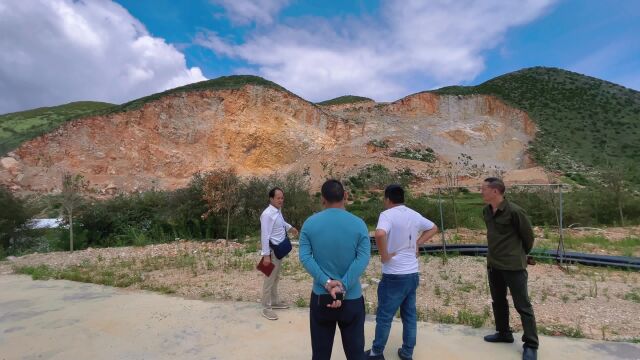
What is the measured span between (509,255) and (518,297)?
36 centimetres

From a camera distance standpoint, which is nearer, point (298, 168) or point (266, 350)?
point (266, 350)

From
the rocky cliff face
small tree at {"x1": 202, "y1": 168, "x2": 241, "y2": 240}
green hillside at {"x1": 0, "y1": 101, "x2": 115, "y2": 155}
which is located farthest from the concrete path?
green hillside at {"x1": 0, "y1": 101, "x2": 115, "y2": 155}

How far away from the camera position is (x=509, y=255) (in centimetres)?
365

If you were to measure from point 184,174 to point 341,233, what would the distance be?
102 feet

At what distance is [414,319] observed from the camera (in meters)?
3.54

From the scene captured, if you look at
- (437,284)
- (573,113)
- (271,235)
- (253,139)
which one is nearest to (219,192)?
(437,284)

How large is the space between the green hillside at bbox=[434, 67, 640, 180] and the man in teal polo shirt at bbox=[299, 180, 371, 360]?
38167 millimetres

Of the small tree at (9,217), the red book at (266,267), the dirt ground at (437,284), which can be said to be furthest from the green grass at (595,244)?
the small tree at (9,217)

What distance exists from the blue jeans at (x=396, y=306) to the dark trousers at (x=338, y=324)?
2.48 ft

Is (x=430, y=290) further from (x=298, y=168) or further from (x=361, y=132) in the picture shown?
(x=361, y=132)

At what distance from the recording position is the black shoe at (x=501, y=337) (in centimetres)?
390

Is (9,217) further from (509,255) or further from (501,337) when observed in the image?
(509,255)

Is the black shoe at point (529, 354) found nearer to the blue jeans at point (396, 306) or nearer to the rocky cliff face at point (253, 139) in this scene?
the blue jeans at point (396, 306)

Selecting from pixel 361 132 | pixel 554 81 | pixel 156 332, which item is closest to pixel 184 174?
pixel 361 132
